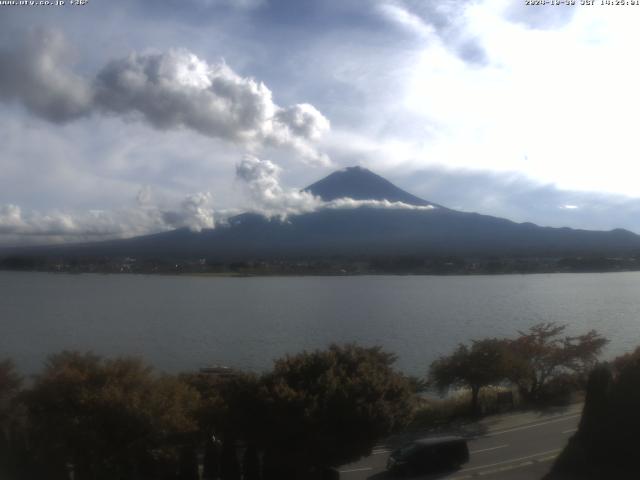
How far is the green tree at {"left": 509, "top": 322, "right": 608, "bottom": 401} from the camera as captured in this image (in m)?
15.2

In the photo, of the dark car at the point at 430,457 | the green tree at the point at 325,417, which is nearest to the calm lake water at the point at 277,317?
the green tree at the point at 325,417

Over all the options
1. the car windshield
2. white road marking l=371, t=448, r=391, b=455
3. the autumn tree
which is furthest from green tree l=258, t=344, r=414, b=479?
the autumn tree

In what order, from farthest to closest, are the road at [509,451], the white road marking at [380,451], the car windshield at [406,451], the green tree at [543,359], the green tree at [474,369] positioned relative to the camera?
the green tree at [543,359], the green tree at [474,369], the white road marking at [380,451], the car windshield at [406,451], the road at [509,451]

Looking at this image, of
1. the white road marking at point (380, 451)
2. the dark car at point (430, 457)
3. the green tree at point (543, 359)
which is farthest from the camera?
the green tree at point (543, 359)

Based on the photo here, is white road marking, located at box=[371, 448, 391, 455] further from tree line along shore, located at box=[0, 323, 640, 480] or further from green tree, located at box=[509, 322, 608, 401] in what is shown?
green tree, located at box=[509, 322, 608, 401]

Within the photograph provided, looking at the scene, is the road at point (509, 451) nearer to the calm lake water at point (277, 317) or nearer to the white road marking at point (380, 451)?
the white road marking at point (380, 451)

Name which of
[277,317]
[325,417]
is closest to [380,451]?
[325,417]

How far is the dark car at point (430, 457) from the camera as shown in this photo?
28.9ft

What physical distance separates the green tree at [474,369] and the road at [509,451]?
6.22 feet

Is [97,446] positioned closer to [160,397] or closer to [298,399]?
[160,397]

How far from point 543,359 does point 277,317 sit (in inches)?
746

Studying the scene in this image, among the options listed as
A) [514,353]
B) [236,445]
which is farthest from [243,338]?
[236,445]

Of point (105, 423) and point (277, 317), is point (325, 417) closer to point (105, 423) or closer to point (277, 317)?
point (105, 423)

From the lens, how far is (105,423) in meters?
7.98
